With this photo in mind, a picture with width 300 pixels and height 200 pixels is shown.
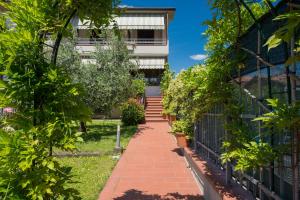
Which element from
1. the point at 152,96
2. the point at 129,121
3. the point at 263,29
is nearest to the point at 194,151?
the point at 263,29

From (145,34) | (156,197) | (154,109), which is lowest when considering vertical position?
(156,197)

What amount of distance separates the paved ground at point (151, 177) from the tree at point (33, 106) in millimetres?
3314

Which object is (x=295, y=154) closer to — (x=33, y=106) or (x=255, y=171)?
(x=255, y=171)

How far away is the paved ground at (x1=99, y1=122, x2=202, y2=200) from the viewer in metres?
6.63

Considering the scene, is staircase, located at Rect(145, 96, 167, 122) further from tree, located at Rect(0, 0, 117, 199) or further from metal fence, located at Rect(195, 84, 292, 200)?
tree, located at Rect(0, 0, 117, 199)

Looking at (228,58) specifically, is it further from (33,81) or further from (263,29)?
(33,81)

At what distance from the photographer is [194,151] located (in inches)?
373

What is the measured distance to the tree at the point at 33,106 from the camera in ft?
10.4

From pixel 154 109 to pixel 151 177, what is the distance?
56.9 ft

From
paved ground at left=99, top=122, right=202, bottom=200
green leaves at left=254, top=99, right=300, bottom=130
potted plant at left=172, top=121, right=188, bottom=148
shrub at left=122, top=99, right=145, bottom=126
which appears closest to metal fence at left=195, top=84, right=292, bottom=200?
green leaves at left=254, top=99, right=300, bottom=130

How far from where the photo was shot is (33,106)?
11.6 ft

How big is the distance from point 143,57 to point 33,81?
2705 centimetres

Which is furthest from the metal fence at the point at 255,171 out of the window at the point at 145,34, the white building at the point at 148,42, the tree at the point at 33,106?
the window at the point at 145,34

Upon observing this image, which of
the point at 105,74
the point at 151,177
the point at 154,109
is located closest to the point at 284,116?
the point at 151,177
